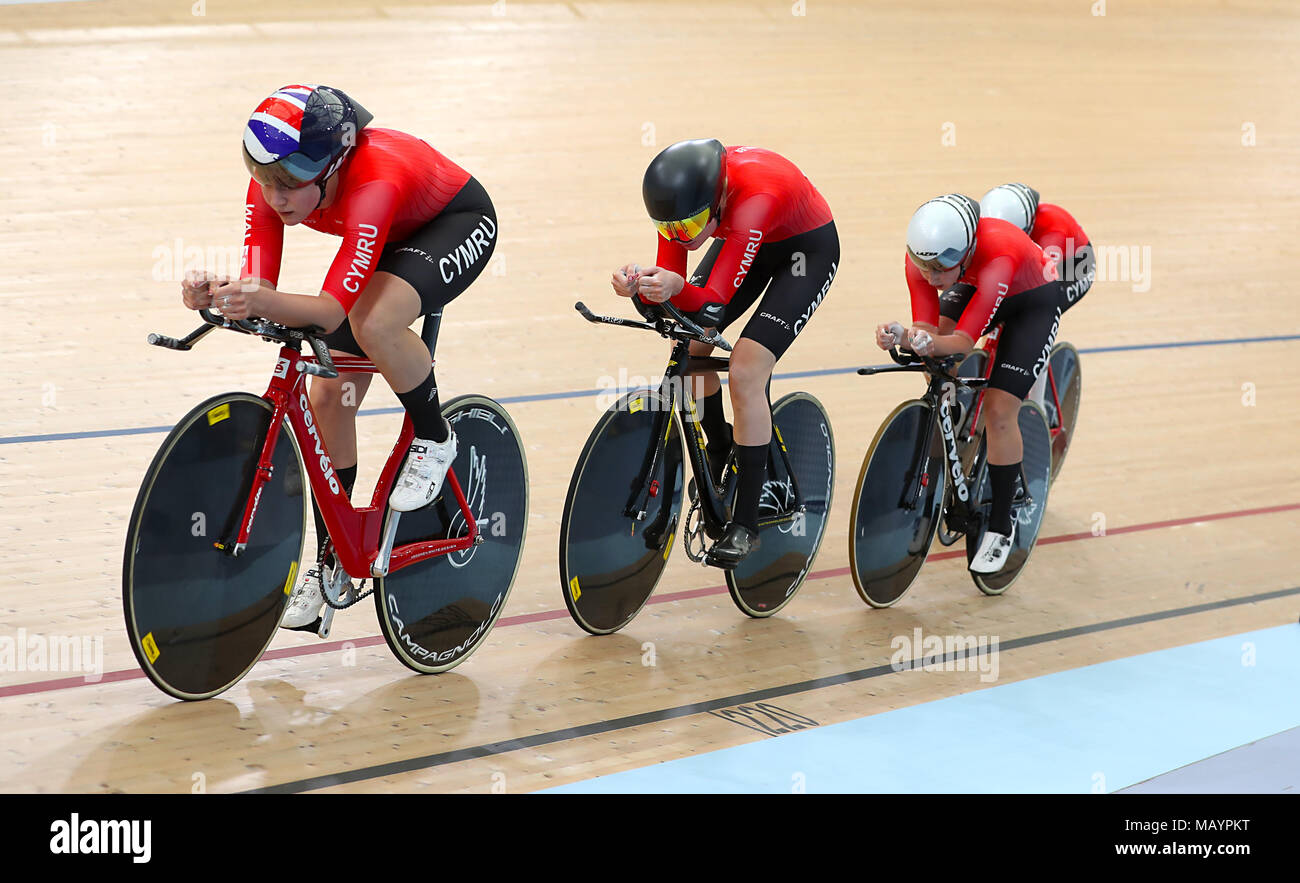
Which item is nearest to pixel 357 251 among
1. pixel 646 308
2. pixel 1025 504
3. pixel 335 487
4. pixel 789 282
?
pixel 335 487

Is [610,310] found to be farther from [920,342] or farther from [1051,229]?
[920,342]

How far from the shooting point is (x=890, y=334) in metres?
3.17

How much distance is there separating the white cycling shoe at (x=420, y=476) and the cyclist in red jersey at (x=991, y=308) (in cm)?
119

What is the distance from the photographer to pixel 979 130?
32.1ft

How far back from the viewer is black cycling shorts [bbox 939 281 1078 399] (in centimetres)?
359

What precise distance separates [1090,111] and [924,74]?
4.88ft

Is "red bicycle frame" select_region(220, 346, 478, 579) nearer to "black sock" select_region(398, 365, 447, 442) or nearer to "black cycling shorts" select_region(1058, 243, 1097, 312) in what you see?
"black sock" select_region(398, 365, 447, 442)

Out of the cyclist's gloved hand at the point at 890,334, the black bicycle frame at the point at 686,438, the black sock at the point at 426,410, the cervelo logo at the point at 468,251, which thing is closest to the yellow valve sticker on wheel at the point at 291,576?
the black sock at the point at 426,410

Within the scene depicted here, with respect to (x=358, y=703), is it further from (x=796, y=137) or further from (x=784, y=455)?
(x=796, y=137)

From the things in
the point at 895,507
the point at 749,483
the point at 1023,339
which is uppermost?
the point at 1023,339

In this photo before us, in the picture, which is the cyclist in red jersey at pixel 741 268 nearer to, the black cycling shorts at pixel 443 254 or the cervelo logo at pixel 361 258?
the black cycling shorts at pixel 443 254

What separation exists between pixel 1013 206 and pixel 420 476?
8.05ft

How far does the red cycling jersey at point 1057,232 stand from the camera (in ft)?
14.1

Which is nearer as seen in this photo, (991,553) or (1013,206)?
(991,553)
